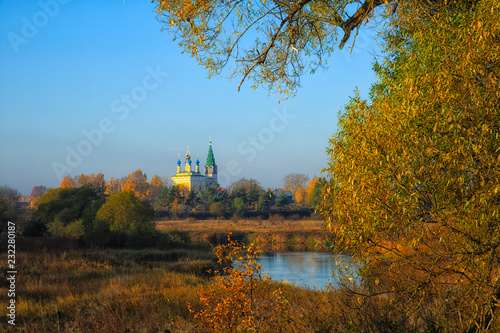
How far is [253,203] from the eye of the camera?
90.2m

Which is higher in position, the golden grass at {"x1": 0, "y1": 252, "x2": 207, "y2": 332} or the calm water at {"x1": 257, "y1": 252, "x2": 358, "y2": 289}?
the golden grass at {"x1": 0, "y1": 252, "x2": 207, "y2": 332}

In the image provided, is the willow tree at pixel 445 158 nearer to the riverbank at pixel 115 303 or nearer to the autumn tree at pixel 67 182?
the riverbank at pixel 115 303

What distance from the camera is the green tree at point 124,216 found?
3362 centimetres

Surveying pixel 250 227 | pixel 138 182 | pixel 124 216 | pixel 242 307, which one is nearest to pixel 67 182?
pixel 138 182

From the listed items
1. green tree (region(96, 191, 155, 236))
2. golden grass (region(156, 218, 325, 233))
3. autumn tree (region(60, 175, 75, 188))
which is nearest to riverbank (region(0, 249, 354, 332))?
green tree (region(96, 191, 155, 236))

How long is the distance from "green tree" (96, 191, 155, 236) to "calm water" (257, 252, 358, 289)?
32.6 feet

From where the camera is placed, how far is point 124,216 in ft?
111

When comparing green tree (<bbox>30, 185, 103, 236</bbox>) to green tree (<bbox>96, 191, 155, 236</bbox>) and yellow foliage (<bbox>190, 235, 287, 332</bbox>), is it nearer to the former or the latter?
green tree (<bbox>96, 191, 155, 236</bbox>)

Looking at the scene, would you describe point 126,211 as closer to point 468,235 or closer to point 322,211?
point 322,211

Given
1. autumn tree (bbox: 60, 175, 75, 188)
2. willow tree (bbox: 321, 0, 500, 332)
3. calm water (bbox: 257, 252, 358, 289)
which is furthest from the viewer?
autumn tree (bbox: 60, 175, 75, 188)

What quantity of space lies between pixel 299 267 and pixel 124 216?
48.9 feet

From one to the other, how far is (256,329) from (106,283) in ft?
33.6

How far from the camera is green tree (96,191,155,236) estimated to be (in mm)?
33625

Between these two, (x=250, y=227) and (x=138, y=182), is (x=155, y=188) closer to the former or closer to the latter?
(x=138, y=182)
